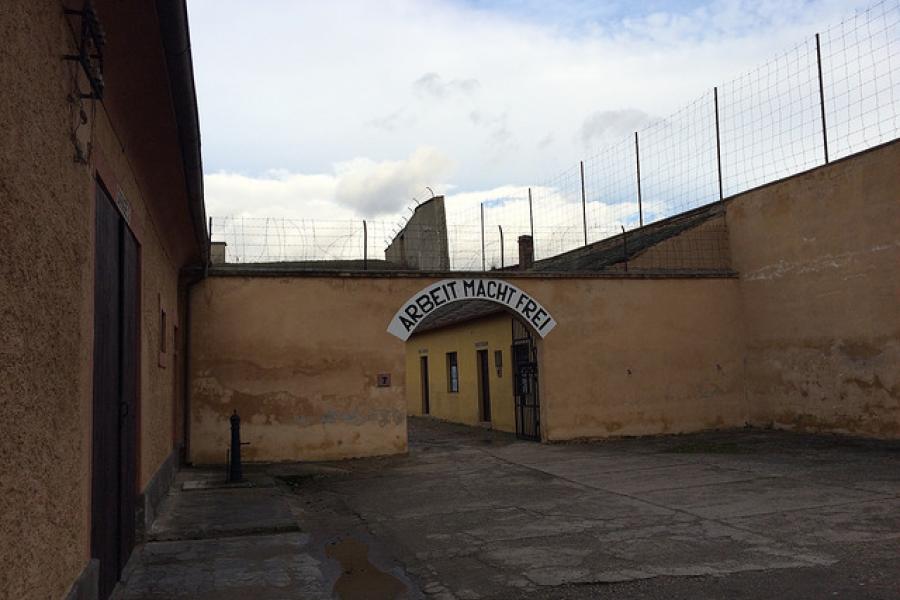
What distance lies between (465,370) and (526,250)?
3.62 meters

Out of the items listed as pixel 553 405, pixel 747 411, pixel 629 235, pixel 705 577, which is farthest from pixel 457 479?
pixel 629 235

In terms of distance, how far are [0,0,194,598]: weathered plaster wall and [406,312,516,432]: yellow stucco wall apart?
13.0 m

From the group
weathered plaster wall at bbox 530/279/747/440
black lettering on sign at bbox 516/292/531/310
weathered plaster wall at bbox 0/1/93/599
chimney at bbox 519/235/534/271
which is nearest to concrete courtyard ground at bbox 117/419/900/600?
weathered plaster wall at bbox 0/1/93/599

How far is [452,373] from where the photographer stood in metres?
21.4

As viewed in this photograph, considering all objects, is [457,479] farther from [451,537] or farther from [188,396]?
[188,396]

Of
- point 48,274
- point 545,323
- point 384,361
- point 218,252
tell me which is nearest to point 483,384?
point 545,323

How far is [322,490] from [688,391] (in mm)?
8085

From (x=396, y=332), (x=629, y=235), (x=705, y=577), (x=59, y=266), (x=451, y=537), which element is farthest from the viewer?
(x=629, y=235)

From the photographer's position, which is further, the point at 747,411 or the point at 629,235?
the point at 629,235

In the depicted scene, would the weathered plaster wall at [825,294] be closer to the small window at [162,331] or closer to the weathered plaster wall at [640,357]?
the weathered plaster wall at [640,357]

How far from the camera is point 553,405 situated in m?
14.0

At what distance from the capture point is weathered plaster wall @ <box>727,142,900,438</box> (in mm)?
12414

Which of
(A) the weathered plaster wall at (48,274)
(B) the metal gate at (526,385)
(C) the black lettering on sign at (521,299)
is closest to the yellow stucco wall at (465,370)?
(B) the metal gate at (526,385)

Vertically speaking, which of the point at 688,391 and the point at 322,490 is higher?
the point at 688,391
